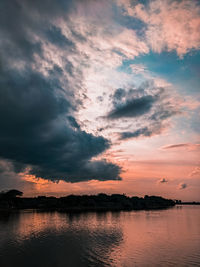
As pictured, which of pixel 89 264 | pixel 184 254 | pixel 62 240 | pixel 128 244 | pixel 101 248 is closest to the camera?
pixel 89 264

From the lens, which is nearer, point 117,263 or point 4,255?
point 117,263

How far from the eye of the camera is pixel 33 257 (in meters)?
42.2

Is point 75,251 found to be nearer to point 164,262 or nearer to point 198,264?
point 164,262

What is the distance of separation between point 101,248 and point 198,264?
20.7 meters

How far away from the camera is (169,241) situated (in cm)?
5975

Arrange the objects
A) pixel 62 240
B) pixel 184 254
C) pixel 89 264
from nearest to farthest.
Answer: pixel 89 264, pixel 184 254, pixel 62 240

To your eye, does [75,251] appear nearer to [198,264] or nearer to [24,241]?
[24,241]

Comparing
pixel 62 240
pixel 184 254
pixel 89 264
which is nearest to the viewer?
Answer: pixel 89 264

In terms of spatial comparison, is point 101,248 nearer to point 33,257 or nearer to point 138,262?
point 138,262

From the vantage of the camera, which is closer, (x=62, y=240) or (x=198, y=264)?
(x=198, y=264)

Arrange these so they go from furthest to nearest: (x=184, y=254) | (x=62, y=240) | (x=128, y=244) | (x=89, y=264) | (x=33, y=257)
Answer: (x=62, y=240) < (x=128, y=244) < (x=184, y=254) < (x=33, y=257) < (x=89, y=264)

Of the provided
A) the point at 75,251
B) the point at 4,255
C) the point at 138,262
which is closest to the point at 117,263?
the point at 138,262

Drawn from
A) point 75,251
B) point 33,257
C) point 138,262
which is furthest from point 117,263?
point 33,257

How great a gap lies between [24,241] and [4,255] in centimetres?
1499
